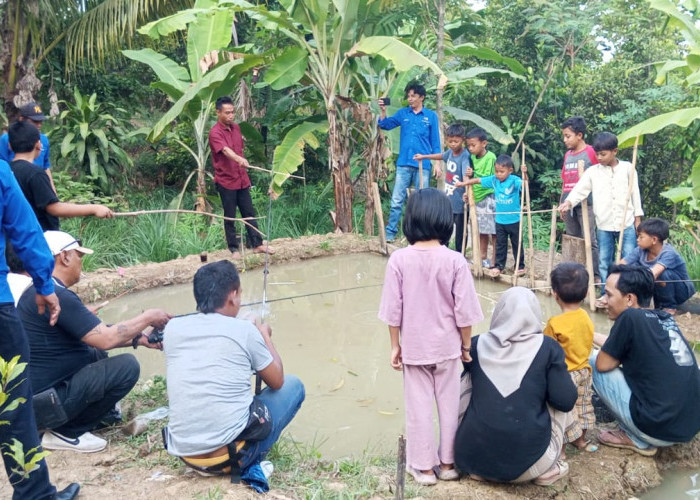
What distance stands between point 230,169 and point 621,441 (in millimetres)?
5378

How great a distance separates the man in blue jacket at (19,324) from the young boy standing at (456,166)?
489 centimetres

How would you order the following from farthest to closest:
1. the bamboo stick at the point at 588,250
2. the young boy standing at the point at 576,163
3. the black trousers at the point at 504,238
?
the black trousers at the point at 504,238 → the young boy standing at the point at 576,163 → the bamboo stick at the point at 588,250

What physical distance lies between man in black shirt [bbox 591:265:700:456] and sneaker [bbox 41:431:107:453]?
275 centimetres

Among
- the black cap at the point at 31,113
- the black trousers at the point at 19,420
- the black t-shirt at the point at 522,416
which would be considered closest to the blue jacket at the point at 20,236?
the black trousers at the point at 19,420

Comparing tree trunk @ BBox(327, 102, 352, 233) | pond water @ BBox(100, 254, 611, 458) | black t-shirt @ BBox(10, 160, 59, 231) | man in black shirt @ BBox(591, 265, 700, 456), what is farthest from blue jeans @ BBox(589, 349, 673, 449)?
tree trunk @ BBox(327, 102, 352, 233)

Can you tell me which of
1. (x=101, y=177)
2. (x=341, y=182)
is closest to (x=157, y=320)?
(x=341, y=182)

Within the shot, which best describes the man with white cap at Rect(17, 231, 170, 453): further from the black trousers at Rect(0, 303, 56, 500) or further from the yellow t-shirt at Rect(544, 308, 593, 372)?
the yellow t-shirt at Rect(544, 308, 593, 372)

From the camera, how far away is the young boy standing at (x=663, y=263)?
15.1 ft

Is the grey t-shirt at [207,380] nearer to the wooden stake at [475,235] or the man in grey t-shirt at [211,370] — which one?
the man in grey t-shirt at [211,370]

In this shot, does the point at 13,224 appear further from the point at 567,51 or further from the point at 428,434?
the point at 567,51

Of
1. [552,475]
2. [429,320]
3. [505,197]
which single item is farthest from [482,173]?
[552,475]

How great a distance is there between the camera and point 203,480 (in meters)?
3.07

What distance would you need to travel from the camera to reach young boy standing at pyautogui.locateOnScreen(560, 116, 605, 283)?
6.19 m

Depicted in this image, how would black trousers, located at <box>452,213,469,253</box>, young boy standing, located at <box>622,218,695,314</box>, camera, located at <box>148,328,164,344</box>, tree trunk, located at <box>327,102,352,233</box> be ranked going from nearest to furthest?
camera, located at <box>148,328,164,344</box>
young boy standing, located at <box>622,218,695,314</box>
black trousers, located at <box>452,213,469,253</box>
tree trunk, located at <box>327,102,352,233</box>
